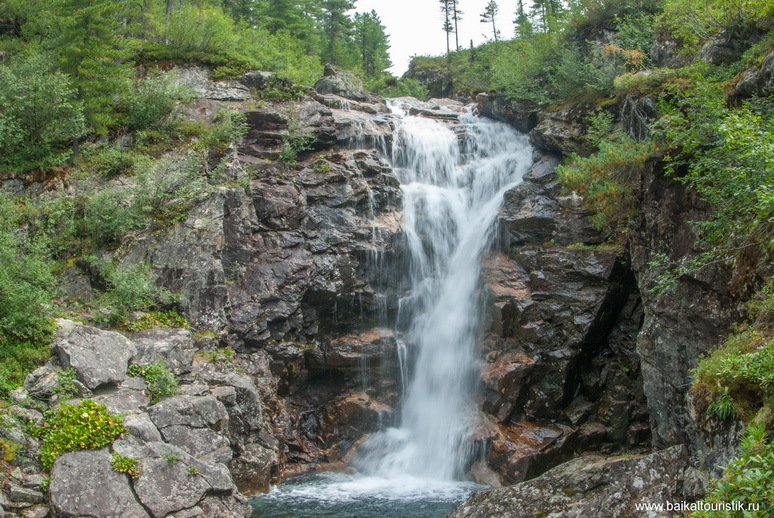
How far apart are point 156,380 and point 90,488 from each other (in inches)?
105

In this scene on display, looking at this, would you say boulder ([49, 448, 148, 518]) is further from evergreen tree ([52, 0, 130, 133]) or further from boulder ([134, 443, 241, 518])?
evergreen tree ([52, 0, 130, 133])

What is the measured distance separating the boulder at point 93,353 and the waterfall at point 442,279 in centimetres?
730

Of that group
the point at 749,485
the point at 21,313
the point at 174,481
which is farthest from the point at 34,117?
the point at 749,485

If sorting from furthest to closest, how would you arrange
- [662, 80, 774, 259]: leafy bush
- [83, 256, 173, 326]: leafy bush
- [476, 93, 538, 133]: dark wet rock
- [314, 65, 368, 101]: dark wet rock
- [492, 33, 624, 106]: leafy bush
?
1. [314, 65, 368, 101]: dark wet rock
2. [476, 93, 538, 133]: dark wet rock
3. [492, 33, 624, 106]: leafy bush
4. [83, 256, 173, 326]: leafy bush
5. [662, 80, 774, 259]: leafy bush

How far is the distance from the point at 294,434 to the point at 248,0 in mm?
31204

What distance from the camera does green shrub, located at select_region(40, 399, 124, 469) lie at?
8.91 meters

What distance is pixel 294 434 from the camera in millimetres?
15852

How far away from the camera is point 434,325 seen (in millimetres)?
17547

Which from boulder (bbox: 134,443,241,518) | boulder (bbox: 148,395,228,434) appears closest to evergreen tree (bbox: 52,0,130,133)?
boulder (bbox: 148,395,228,434)

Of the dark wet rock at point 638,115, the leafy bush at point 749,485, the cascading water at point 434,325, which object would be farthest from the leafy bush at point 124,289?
the dark wet rock at point 638,115

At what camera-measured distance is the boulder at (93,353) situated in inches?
401

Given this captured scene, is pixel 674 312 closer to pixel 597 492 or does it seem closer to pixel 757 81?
pixel 757 81

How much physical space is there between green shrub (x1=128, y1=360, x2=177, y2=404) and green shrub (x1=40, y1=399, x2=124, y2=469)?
1196 mm

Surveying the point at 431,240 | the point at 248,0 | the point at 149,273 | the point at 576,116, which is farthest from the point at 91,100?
the point at 248,0
